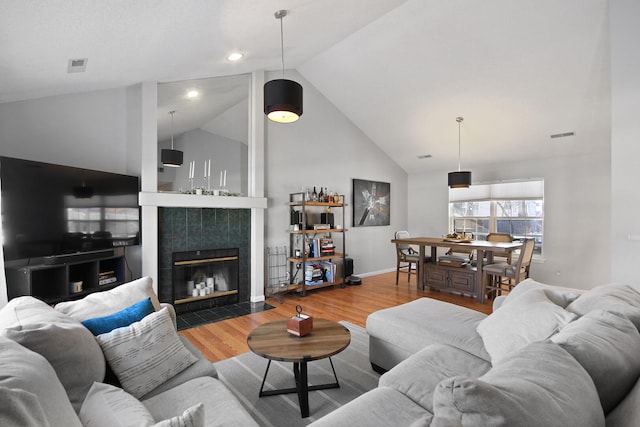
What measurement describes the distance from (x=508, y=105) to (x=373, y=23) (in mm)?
2329

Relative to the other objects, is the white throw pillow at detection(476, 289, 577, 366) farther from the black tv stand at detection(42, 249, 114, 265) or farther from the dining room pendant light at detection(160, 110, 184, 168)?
the dining room pendant light at detection(160, 110, 184, 168)

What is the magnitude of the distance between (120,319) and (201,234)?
2753 millimetres

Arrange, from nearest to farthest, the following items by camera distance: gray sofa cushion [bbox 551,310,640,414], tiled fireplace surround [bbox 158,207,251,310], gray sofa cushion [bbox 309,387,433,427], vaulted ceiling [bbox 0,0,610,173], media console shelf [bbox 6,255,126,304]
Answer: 1. gray sofa cushion [bbox 551,310,640,414]
2. gray sofa cushion [bbox 309,387,433,427]
3. vaulted ceiling [bbox 0,0,610,173]
4. media console shelf [bbox 6,255,126,304]
5. tiled fireplace surround [bbox 158,207,251,310]

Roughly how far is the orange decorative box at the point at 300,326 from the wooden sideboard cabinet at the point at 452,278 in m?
3.50

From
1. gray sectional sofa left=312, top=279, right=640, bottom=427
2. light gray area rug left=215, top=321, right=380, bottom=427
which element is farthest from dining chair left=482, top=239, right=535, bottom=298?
light gray area rug left=215, top=321, right=380, bottom=427

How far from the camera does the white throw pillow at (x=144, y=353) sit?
1561 mm

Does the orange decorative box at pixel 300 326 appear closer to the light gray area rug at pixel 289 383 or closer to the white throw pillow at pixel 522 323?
the light gray area rug at pixel 289 383

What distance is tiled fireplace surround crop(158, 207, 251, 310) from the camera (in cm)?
414

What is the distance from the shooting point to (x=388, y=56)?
4.71 metres

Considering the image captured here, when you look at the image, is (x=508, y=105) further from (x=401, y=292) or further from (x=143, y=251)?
(x=143, y=251)

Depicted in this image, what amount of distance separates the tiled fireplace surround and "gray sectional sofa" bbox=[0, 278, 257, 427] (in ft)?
7.14

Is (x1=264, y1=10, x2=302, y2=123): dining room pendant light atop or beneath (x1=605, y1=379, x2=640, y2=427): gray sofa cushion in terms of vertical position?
atop

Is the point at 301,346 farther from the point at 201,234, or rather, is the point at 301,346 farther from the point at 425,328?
the point at 201,234

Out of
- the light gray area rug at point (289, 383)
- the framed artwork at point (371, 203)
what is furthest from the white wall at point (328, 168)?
the light gray area rug at point (289, 383)
